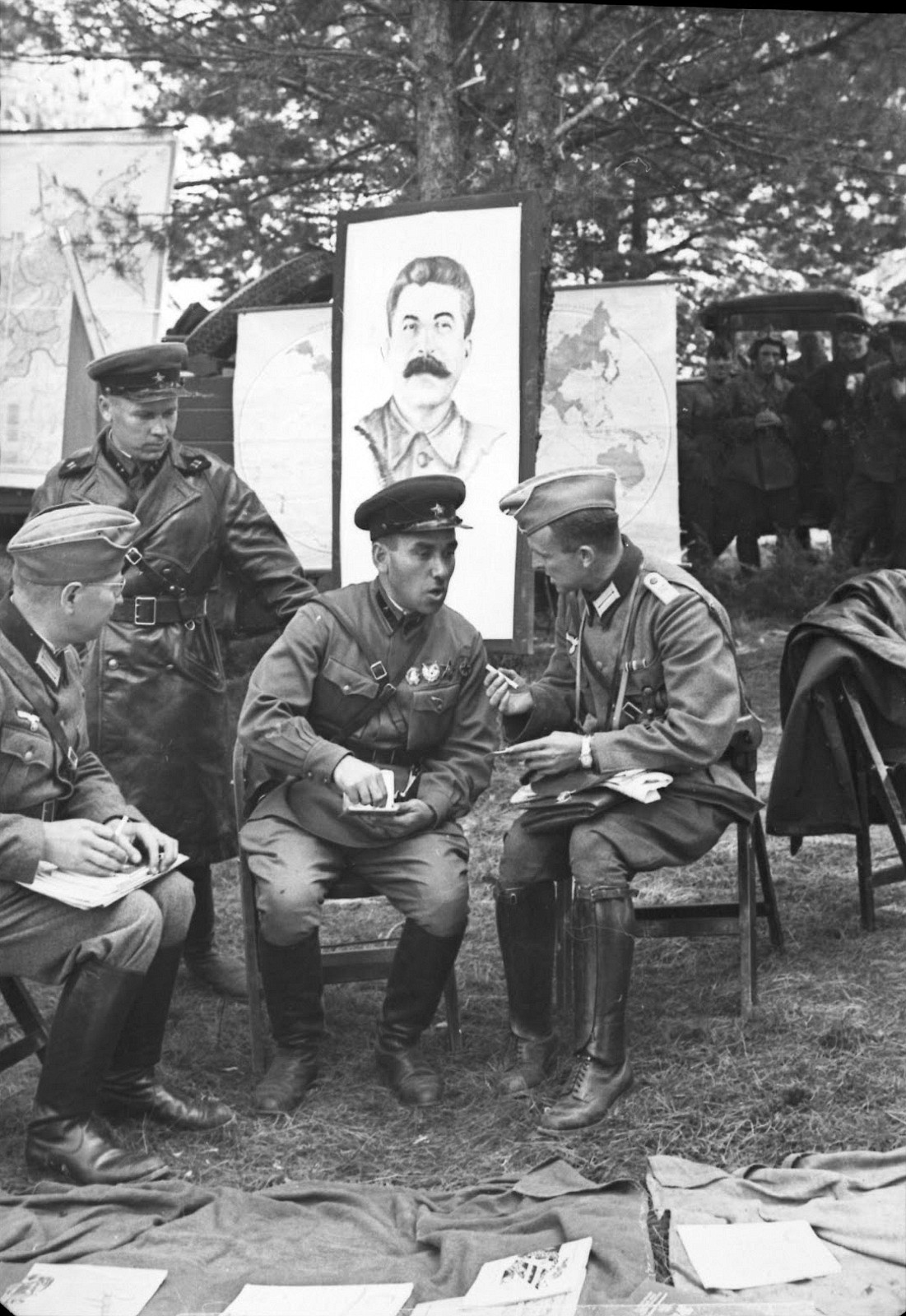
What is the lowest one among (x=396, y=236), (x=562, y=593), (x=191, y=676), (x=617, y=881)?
(x=617, y=881)

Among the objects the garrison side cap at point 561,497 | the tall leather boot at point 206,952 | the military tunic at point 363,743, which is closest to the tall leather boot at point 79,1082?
the military tunic at point 363,743

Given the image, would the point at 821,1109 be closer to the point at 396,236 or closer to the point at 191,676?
the point at 191,676

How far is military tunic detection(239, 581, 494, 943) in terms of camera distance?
13.1 feet

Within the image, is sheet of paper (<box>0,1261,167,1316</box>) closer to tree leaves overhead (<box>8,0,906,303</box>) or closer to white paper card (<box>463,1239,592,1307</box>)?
white paper card (<box>463,1239,592,1307</box>)

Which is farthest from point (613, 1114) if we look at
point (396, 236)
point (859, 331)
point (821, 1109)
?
point (859, 331)

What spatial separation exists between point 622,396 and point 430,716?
13.7 feet

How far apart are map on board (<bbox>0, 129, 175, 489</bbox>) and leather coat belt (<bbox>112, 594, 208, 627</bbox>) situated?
174cm

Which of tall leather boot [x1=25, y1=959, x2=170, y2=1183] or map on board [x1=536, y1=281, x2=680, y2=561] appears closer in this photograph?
tall leather boot [x1=25, y1=959, x2=170, y2=1183]

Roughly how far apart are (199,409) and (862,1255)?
5476 millimetres

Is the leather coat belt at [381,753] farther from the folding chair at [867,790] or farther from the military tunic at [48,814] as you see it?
the folding chair at [867,790]

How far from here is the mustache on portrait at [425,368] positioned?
5809 millimetres

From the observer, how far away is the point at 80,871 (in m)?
3.63

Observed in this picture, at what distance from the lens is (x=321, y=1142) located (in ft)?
12.4

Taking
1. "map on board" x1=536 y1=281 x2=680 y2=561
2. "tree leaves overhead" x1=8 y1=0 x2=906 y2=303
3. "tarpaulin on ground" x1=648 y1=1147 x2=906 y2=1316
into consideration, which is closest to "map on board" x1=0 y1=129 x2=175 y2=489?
"tree leaves overhead" x1=8 y1=0 x2=906 y2=303
